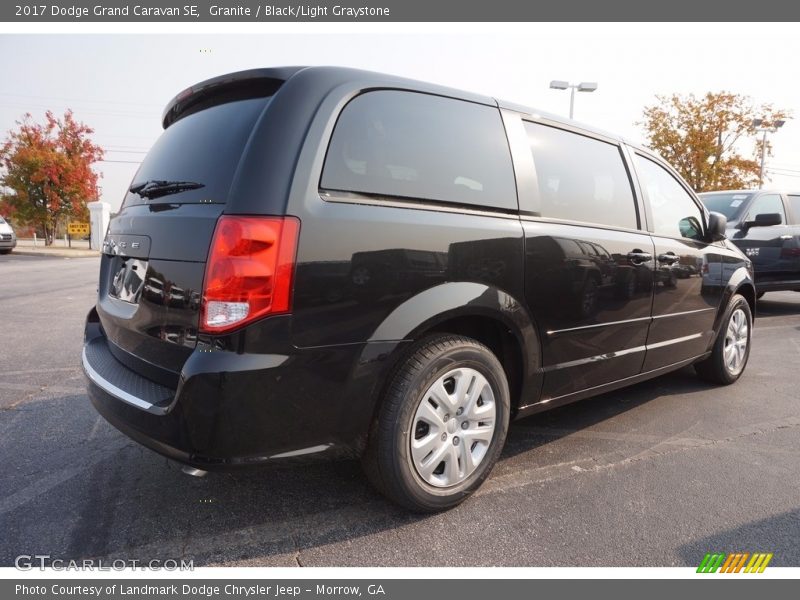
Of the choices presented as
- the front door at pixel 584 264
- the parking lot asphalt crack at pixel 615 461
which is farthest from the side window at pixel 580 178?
the parking lot asphalt crack at pixel 615 461

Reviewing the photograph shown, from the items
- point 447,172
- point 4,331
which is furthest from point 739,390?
point 4,331

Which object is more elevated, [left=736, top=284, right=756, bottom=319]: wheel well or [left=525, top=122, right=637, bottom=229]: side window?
[left=525, top=122, right=637, bottom=229]: side window

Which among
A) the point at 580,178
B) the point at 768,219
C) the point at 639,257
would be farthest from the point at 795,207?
the point at 580,178

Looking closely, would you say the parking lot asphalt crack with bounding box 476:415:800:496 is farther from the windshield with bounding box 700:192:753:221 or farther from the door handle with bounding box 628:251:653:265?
the windshield with bounding box 700:192:753:221

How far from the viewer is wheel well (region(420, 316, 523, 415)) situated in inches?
96.4

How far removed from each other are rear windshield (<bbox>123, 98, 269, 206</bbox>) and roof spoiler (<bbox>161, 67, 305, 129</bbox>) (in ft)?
0.14

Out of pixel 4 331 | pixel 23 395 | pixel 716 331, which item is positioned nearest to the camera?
pixel 23 395

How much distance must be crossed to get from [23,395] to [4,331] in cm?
279

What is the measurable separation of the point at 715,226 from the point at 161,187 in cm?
368

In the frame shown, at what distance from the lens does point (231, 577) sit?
76.0 inches

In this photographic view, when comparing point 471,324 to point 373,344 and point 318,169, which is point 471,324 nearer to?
point 373,344

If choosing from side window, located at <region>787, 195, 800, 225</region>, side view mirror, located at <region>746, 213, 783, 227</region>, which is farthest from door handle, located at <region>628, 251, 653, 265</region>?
side window, located at <region>787, 195, 800, 225</region>

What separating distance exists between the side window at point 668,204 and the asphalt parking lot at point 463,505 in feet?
4.16

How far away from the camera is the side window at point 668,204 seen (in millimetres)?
3545
